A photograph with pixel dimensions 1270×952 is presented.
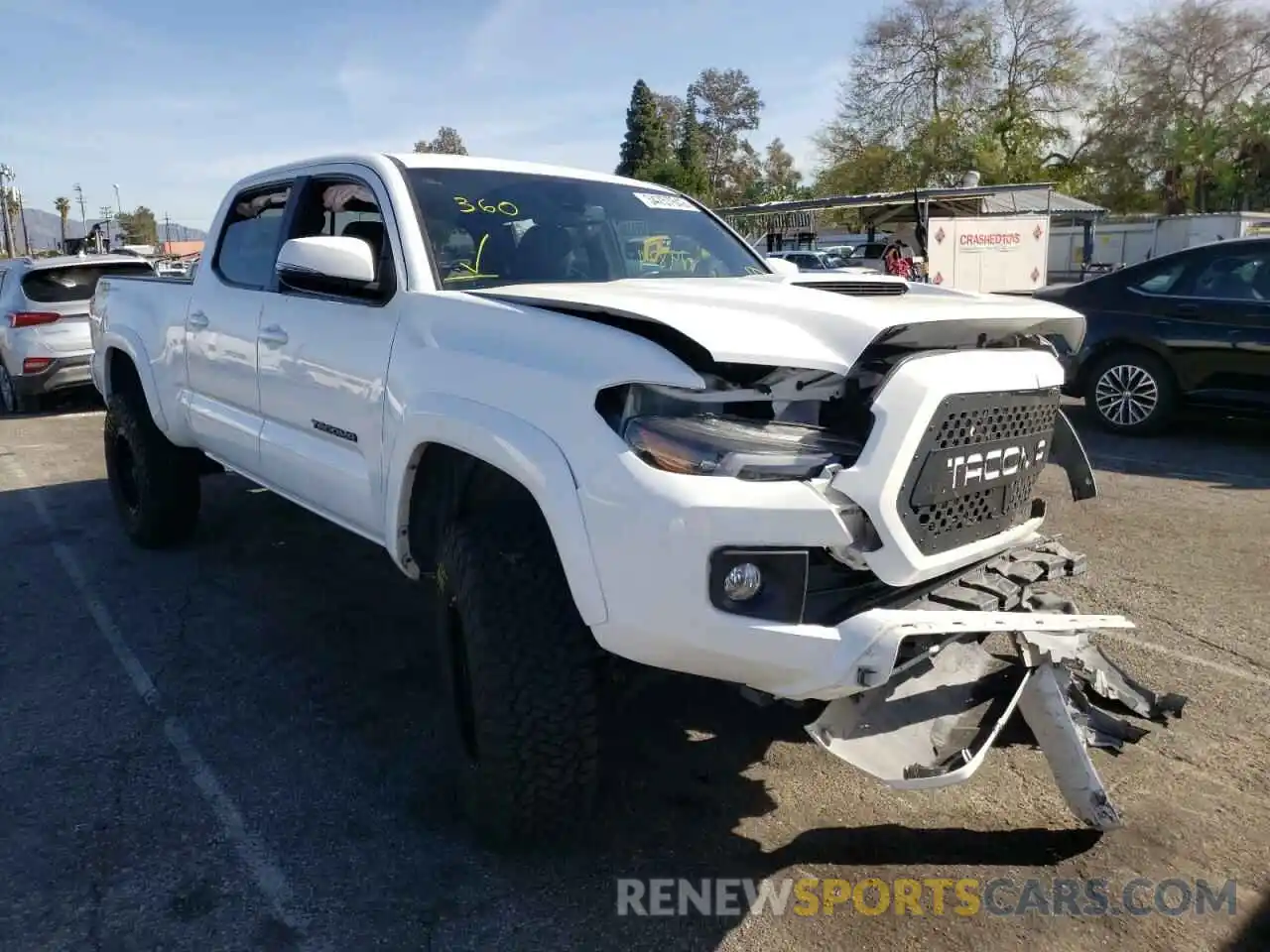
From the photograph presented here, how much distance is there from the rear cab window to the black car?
9355 millimetres

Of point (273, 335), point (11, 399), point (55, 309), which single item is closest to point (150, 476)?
point (273, 335)

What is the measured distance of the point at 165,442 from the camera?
5.37 m

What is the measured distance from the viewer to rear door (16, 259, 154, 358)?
1034cm

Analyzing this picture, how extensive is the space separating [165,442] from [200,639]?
4.68 feet

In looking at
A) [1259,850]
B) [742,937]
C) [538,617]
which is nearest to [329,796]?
[538,617]

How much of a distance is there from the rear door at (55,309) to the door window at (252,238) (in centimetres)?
609

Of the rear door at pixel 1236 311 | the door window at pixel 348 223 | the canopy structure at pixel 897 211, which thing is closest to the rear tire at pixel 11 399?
the door window at pixel 348 223

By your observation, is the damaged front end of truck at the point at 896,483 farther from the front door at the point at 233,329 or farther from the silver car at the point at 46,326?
the silver car at the point at 46,326

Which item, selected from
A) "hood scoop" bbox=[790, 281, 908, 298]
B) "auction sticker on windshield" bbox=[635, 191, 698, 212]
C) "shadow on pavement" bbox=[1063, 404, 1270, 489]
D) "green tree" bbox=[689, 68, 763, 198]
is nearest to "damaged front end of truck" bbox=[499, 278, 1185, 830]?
"hood scoop" bbox=[790, 281, 908, 298]

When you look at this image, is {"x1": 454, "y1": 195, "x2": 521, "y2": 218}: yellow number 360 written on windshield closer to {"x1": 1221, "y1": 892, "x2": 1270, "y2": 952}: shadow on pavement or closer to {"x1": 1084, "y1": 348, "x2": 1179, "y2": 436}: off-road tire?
{"x1": 1221, "y1": 892, "x2": 1270, "y2": 952}: shadow on pavement

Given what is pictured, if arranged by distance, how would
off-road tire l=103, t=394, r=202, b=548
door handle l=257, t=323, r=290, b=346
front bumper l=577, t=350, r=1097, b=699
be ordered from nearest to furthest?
1. front bumper l=577, t=350, r=1097, b=699
2. door handle l=257, t=323, r=290, b=346
3. off-road tire l=103, t=394, r=202, b=548

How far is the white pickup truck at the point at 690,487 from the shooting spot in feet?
7.55

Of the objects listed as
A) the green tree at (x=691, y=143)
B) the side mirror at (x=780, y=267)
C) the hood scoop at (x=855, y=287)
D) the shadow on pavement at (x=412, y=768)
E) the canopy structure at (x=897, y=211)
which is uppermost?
the green tree at (x=691, y=143)

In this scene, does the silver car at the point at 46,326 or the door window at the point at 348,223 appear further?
the silver car at the point at 46,326
